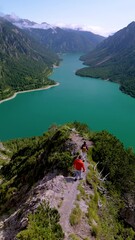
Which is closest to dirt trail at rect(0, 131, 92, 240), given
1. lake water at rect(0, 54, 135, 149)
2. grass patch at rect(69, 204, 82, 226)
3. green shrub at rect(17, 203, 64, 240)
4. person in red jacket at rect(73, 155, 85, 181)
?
grass patch at rect(69, 204, 82, 226)

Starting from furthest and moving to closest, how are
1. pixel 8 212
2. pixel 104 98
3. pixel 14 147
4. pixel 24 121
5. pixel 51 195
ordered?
1. pixel 104 98
2. pixel 24 121
3. pixel 14 147
4. pixel 8 212
5. pixel 51 195

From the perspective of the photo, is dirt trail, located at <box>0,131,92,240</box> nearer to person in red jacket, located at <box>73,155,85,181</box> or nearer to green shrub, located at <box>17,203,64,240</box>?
person in red jacket, located at <box>73,155,85,181</box>

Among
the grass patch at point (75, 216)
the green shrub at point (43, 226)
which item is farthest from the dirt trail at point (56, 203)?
the green shrub at point (43, 226)

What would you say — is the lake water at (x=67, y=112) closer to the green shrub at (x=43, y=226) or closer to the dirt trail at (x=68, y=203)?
the dirt trail at (x=68, y=203)

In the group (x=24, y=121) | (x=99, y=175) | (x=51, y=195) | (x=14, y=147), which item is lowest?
(x=51, y=195)

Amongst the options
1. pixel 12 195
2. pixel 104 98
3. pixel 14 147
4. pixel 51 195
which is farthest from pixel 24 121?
pixel 51 195

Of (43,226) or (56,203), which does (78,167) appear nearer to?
(56,203)

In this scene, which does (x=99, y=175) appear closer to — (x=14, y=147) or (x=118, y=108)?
(x=14, y=147)
